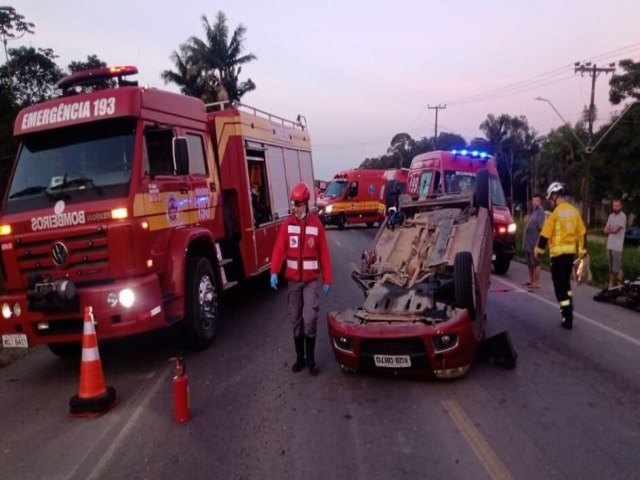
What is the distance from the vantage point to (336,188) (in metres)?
26.3

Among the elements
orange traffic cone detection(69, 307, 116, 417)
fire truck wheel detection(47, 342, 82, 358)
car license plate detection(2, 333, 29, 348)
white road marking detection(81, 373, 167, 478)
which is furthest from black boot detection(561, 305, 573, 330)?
car license plate detection(2, 333, 29, 348)

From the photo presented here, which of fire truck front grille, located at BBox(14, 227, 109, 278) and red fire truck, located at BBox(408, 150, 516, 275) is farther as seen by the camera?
red fire truck, located at BBox(408, 150, 516, 275)

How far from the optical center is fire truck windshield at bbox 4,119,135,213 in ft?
19.3

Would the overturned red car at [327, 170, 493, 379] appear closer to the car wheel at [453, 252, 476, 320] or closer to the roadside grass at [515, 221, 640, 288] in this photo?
the car wheel at [453, 252, 476, 320]

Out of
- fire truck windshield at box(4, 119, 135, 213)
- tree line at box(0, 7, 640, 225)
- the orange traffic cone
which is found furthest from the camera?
tree line at box(0, 7, 640, 225)

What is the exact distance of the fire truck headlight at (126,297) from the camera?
5539 millimetres

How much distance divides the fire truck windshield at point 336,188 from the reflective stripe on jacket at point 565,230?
18.0 meters

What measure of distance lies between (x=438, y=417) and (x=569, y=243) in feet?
13.6

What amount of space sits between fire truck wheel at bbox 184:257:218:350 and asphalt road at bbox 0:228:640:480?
23 centimetres

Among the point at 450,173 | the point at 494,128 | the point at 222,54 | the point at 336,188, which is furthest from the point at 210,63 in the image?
the point at 494,128

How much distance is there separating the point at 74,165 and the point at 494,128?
68770mm

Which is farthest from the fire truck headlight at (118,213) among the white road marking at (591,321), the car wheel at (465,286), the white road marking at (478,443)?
the white road marking at (591,321)

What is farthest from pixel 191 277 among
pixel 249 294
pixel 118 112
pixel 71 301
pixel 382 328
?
pixel 249 294

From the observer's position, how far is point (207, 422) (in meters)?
4.77
